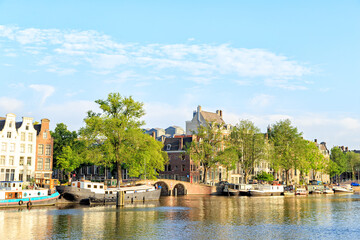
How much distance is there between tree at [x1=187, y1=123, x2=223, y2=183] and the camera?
103 m

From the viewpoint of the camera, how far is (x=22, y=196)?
6238cm

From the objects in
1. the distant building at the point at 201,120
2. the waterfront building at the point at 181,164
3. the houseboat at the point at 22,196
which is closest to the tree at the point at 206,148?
the waterfront building at the point at 181,164

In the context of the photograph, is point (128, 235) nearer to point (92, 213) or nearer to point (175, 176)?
point (92, 213)

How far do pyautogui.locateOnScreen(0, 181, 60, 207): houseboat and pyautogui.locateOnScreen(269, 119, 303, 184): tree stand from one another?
2880 inches

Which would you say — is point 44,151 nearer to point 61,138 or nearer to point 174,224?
point 61,138

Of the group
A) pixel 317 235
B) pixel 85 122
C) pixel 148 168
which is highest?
pixel 85 122

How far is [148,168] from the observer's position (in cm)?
8450

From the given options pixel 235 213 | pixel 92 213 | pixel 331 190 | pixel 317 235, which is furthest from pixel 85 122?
pixel 331 190

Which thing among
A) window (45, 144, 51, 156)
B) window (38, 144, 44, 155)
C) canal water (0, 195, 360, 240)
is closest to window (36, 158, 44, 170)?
window (38, 144, 44, 155)

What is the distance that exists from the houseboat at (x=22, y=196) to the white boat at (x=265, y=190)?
168 feet

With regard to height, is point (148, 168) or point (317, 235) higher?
point (148, 168)

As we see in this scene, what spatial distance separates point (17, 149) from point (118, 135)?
77.4 ft

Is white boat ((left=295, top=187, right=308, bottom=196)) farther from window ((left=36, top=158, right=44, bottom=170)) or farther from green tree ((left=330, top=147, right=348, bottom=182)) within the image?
green tree ((left=330, top=147, right=348, bottom=182))

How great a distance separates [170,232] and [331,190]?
104385 millimetres
